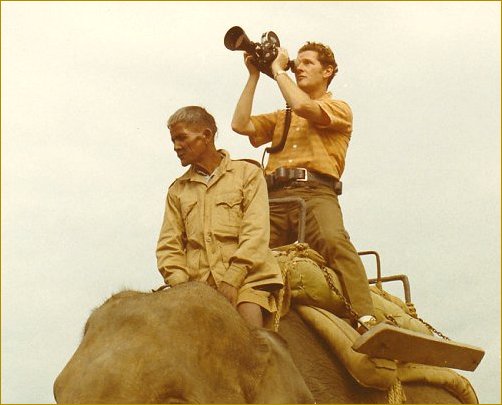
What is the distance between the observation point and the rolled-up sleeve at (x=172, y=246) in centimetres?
494

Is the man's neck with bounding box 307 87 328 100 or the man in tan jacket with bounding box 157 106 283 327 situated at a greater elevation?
the man's neck with bounding box 307 87 328 100

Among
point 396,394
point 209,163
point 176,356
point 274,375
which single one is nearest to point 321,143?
point 209,163

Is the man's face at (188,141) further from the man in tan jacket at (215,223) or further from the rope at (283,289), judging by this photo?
the rope at (283,289)

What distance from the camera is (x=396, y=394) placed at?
5395 millimetres

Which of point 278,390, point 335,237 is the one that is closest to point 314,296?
point 335,237

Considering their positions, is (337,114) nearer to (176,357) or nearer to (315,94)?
(315,94)

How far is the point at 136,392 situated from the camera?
3.17m

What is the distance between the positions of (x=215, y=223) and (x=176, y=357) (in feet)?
5.55

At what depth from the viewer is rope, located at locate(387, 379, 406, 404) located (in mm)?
5375

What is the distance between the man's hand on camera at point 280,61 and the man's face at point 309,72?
244 millimetres

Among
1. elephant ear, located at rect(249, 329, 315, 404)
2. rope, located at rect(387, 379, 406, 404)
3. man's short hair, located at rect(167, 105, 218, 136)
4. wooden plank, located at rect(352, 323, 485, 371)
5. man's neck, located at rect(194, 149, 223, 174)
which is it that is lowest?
rope, located at rect(387, 379, 406, 404)

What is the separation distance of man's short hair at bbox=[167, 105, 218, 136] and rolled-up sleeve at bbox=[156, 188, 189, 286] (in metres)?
0.53

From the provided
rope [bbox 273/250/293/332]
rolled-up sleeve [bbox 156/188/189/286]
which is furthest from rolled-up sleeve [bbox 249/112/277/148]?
rolled-up sleeve [bbox 156/188/189/286]

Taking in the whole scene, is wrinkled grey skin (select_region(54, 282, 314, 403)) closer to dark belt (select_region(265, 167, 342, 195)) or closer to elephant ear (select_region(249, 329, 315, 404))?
elephant ear (select_region(249, 329, 315, 404))
